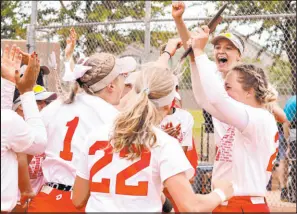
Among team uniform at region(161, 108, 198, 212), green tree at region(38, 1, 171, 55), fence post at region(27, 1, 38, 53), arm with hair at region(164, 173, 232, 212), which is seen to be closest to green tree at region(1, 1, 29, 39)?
green tree at region(38, 1, 171, 55)

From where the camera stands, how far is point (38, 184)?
5473mm

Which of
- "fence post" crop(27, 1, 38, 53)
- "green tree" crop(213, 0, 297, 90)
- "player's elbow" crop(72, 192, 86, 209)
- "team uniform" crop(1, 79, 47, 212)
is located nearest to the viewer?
"player's elbow" crop(72, 192, 86, 209)

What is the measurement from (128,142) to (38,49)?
7081mm

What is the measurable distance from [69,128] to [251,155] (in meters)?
1.26

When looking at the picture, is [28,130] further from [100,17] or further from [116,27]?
[100,17]

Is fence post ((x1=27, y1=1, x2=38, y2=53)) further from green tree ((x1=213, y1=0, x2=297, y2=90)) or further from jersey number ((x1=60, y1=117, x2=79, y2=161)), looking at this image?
jersey number ((x1=60, y1=117, x2=79, y2=161))

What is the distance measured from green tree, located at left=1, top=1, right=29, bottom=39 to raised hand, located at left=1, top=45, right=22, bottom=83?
1260 cm

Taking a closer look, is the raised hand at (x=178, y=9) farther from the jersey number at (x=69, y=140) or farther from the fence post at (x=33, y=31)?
the fence post at (x=33, y=31)

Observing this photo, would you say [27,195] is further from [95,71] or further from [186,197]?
[186,197]

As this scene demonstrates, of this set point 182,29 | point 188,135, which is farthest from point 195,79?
point 188,135

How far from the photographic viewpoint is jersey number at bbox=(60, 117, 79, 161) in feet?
15.2

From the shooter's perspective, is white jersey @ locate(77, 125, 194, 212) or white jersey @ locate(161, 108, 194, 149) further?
white jersey @ locate(161, 108, 194, 149)

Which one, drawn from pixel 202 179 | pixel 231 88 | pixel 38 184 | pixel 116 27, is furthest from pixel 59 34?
pixel 231 88

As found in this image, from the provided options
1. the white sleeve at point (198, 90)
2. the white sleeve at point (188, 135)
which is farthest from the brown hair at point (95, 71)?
the white sleeve at point (188, 135)
